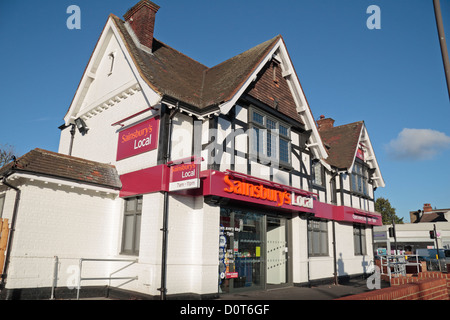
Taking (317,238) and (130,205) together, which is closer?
(130,205)

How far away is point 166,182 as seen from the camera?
10.4m

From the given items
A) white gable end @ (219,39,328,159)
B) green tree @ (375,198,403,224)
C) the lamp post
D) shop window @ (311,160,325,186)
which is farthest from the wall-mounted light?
green tree @ (375,198,403,224)

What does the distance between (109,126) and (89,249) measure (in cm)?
476

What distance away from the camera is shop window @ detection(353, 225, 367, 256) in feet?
66.0

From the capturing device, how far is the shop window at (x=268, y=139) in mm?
13062

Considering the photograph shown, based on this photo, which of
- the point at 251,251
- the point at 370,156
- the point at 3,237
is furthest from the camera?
the point at 370,156

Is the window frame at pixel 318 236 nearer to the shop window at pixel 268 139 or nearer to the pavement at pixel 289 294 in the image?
the pavement at pixel 289 294

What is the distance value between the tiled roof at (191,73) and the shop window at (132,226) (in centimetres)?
386

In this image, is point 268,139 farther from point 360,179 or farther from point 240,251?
point 360,179

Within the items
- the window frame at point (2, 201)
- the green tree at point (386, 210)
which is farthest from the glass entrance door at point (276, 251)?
the green tree at point (386, 210)

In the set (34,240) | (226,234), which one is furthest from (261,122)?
(34,240)

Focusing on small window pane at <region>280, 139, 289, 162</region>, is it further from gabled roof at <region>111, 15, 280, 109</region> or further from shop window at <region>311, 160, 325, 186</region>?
gabled roof at <region>111, 15, 280, 109</region>

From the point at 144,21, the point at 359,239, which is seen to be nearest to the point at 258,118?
the point at 144,21

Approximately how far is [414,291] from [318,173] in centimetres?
1100
